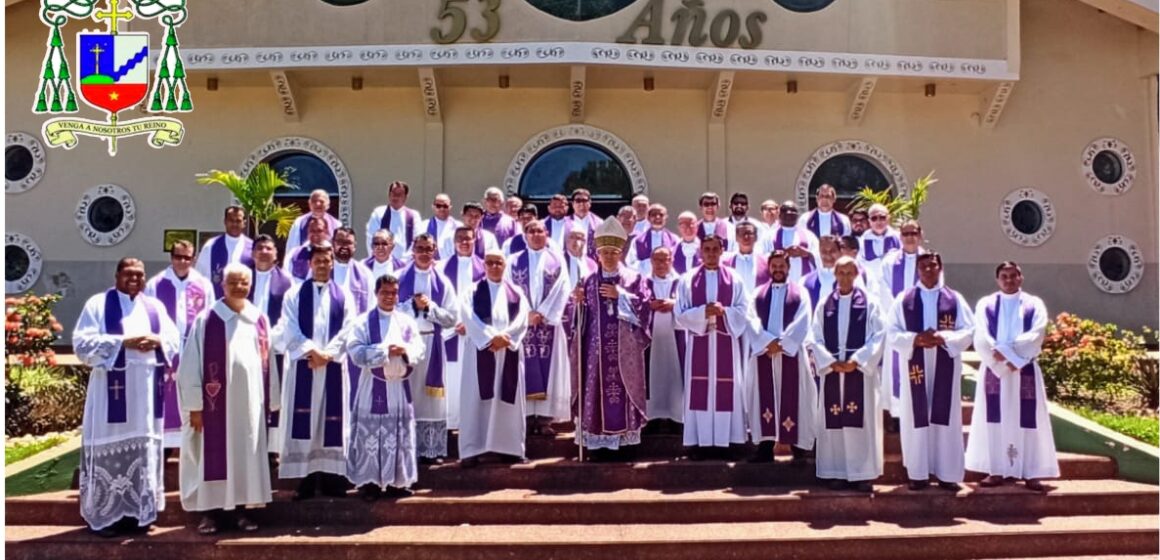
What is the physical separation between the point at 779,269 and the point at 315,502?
419 centimetres

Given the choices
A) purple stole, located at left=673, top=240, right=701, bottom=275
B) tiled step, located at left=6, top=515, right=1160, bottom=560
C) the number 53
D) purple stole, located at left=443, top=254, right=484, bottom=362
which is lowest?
tiled step, located at left=6, top=515, right=1160, bottom=560

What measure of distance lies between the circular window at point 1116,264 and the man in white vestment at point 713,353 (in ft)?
29.5

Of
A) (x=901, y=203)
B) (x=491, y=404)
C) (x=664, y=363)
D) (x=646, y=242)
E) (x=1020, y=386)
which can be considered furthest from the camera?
(x=901, y=203)

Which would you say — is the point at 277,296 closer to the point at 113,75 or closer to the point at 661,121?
the point at 113,75

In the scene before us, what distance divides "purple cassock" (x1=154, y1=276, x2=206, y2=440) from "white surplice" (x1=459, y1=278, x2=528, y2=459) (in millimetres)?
2170

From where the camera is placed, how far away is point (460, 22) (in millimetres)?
12305

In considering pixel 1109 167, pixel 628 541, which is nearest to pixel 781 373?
pixel 628 541

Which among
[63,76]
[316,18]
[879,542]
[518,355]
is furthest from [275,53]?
[879,542]

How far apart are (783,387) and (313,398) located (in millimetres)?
3805

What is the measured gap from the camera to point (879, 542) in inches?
245

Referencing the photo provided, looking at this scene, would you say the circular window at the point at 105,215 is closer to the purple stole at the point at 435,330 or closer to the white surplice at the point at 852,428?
the purple stole at the point at 435,330

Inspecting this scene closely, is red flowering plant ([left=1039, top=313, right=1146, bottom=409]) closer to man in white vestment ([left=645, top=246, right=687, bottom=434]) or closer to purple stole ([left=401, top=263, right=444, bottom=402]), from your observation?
man in white vestment ([left=645, top=246, right=687, bottom=434])

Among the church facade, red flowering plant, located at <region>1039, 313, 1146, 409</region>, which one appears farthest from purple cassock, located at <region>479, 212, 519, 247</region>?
red flowering plant, located at <region>1039, 313, 1146, 409</region>

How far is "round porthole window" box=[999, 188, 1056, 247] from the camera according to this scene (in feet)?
44.8
